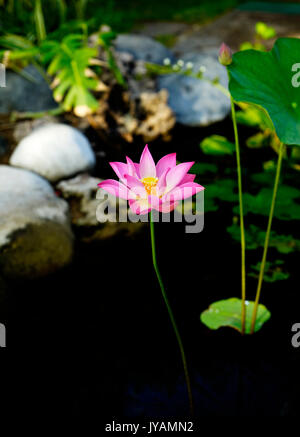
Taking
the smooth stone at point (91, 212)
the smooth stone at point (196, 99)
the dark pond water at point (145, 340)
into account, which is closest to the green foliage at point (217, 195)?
the dark pond water at point (145, 340)

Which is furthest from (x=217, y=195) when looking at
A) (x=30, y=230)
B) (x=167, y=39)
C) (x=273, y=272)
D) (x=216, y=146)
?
(x=167, y=39)

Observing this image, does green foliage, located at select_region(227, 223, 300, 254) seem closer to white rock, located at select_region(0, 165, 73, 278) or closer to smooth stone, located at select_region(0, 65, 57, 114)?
white rock, located at select_region(0, 165, 73, 278)

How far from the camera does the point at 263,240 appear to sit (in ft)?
6.47

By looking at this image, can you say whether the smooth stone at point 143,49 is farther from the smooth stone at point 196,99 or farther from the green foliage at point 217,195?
the green foliage at point 217,195

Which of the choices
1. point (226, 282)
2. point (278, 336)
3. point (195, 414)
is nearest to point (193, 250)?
point (226, 282)

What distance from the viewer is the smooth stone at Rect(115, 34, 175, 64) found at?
3762 millimetres

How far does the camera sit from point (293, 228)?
2.22 metres

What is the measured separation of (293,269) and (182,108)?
195 cm

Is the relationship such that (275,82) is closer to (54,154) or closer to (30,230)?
(30,230)

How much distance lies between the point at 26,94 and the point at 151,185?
8.99 ft

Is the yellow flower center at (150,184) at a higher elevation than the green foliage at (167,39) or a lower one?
lower

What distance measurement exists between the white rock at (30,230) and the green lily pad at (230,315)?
2.68ft

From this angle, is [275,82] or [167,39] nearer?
[275,82]

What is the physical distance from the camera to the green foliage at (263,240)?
1.96 m
